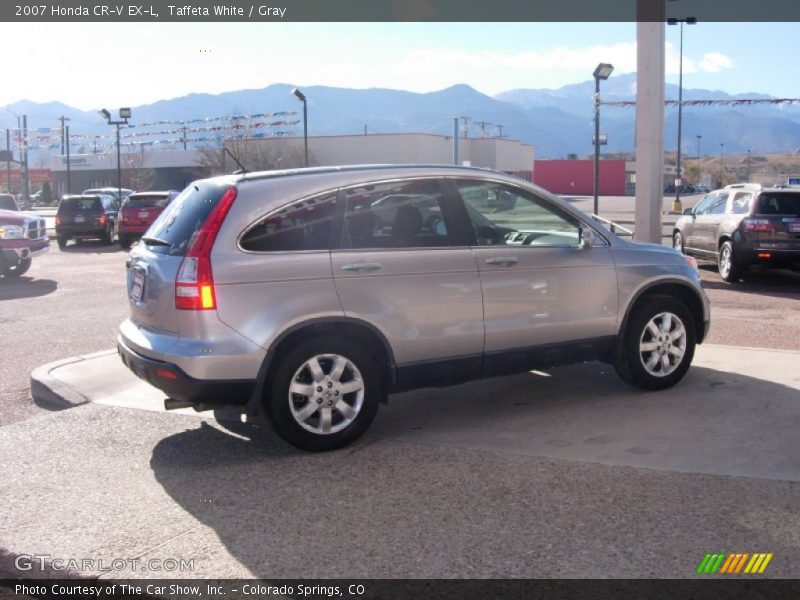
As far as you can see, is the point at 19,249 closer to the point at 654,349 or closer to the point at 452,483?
the point at 654,349

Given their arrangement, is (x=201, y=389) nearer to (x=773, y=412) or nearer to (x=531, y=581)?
(x=531, y=581)

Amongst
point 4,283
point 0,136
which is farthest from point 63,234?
point 0,136

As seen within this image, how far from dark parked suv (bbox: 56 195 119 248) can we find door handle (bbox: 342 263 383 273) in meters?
22.2

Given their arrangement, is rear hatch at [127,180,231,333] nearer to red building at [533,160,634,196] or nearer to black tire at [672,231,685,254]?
black tire at [672,231,685,254]

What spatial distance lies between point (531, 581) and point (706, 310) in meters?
3.95

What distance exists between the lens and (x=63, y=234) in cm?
2545

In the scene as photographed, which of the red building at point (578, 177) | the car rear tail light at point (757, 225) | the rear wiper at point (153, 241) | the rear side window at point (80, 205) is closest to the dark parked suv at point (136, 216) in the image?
the rear side window at point (80, 205)

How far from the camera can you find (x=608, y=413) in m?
6.21

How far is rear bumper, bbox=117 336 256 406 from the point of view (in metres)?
5.09

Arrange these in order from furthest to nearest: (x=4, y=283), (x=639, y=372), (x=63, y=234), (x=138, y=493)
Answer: (x=63, y=234) < (x=4, y=283) < (x=639, y=372) < (x=138, y=493)

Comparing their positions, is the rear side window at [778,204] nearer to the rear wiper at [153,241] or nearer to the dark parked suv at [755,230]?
the dark parked suv at [755,230]

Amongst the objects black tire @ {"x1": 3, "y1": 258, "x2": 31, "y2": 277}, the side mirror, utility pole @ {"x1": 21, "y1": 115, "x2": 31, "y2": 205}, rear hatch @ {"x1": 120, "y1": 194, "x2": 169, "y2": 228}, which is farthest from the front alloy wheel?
utility pole @ {"x1": 21, "y1": 115, "x2": 31, "y2": 205}

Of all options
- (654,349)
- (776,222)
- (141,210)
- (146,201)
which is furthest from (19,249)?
(776,222)

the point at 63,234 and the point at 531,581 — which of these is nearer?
the point at 531,581
